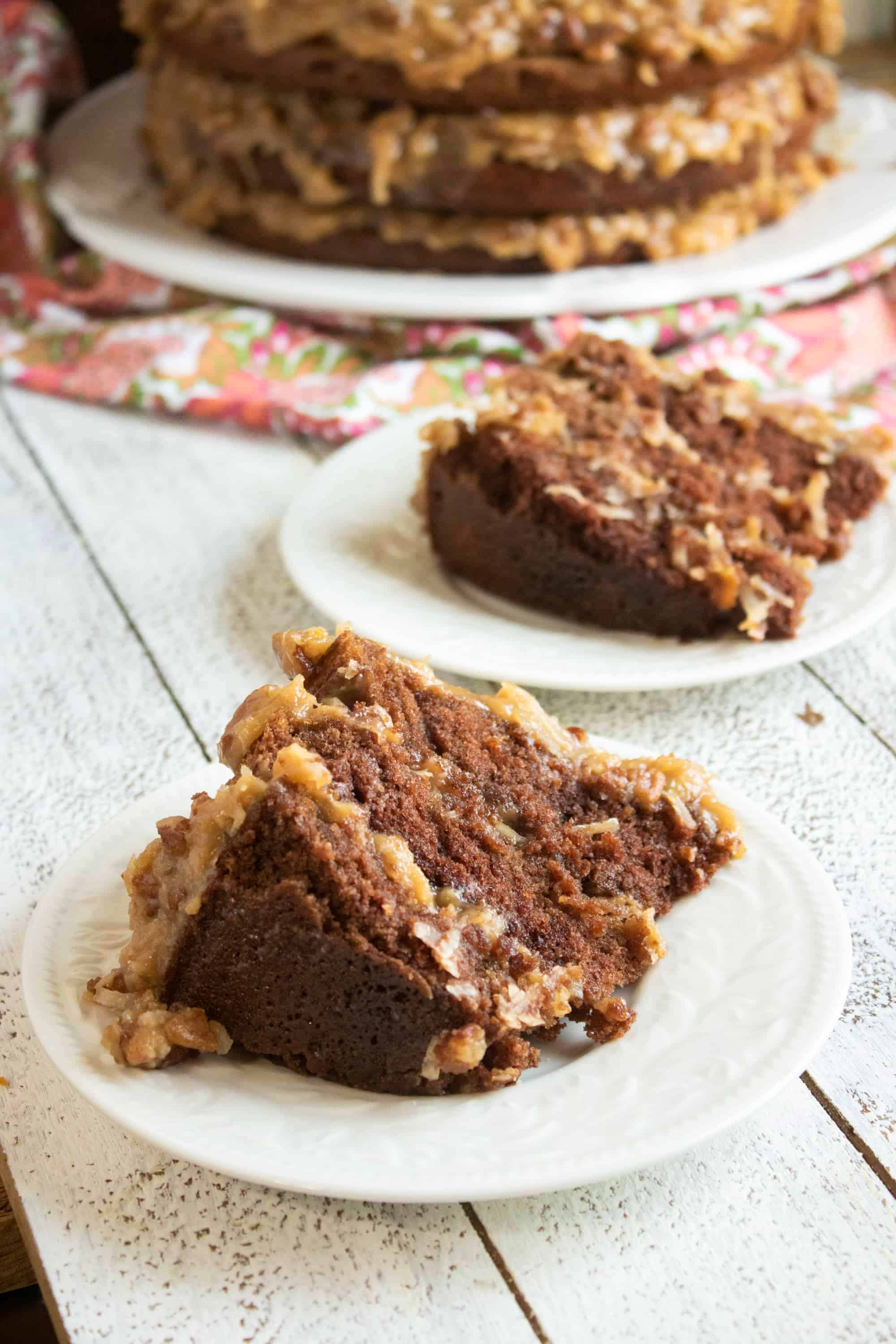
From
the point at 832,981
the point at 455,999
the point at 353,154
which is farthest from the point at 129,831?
the point at 353,154

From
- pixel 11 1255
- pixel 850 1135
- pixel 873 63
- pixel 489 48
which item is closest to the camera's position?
pixel 850 1135

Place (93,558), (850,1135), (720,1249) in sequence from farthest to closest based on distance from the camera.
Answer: (93,558)
(850,1135)
(720,1249)

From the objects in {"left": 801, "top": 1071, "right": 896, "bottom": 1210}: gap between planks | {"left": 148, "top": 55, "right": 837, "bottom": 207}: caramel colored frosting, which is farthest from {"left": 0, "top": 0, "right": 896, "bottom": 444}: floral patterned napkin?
{"left": 801, "top": 1071, "right": 896, "bottom": 1210}: gap between planks

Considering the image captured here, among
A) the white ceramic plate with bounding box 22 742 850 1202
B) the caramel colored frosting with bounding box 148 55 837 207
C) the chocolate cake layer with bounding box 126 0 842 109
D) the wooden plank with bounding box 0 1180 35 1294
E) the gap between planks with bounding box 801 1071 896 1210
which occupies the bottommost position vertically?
the wooden plank with bounding box 0 1180 35 1294

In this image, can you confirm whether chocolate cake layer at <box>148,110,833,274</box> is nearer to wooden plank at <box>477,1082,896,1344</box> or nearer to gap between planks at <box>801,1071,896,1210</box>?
gap between planks at <box>801,1071,896,1210</box>

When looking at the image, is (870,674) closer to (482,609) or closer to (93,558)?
(482,609)

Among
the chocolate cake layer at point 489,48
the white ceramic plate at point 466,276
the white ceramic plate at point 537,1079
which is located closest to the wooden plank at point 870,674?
the white ceramic plate at point 537,1079

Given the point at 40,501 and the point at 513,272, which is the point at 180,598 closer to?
the point at 40,501

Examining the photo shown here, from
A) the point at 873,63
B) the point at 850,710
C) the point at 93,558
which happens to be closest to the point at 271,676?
the point at 93,558
